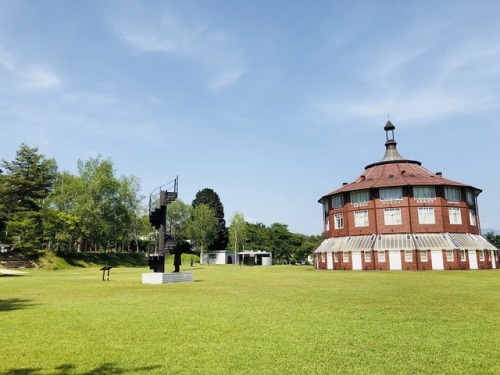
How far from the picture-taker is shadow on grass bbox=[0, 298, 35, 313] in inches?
644

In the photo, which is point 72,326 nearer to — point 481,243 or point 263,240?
point 481,243

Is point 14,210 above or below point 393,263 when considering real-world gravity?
above

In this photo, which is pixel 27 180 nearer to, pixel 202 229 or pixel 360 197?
pixel 202 229

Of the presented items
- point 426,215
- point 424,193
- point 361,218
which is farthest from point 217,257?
point 424,193

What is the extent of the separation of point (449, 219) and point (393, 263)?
11269 mm

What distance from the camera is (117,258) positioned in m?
74.2

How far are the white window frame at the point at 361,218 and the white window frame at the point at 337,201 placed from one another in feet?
11.6

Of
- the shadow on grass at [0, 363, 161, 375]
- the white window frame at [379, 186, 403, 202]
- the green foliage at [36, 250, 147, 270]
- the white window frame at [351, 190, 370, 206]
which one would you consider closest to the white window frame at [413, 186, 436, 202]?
the white window frame at [379, 186, 403, 202]

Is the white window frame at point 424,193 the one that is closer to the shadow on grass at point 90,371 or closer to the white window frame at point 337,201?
the white window frame at point 337,201

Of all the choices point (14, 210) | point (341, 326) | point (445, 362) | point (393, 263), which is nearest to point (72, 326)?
point (341, 326)

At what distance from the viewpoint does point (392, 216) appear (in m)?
55.5

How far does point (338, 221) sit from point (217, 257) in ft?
137

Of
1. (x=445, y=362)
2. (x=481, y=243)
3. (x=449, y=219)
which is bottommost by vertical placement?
(x=445, y=362)

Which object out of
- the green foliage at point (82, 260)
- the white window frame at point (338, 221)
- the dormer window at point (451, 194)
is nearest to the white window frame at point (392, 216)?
the white window frame at point (338, 221)
